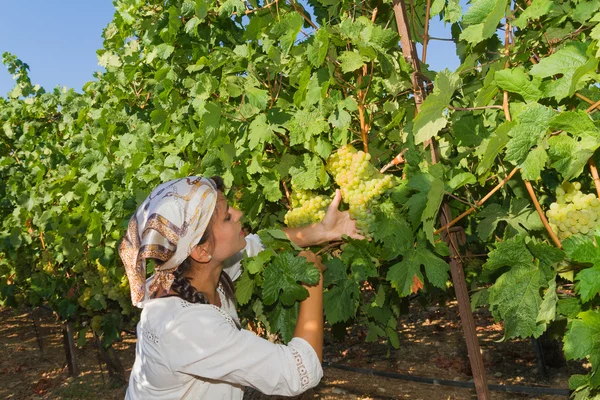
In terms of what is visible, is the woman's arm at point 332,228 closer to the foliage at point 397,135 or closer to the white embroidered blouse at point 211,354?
the foliage at point 397,135

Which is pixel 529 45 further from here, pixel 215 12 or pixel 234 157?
pixel 215 12

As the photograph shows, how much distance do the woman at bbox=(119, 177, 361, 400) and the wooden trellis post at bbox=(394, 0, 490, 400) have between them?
42 cm

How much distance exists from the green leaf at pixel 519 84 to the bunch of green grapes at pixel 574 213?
37cm

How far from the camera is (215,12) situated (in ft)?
13.1

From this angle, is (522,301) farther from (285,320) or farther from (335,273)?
(285,320)

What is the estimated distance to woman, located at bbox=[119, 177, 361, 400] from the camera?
2.14 metres

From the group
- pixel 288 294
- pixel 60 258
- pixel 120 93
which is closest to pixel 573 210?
pixel 288 294

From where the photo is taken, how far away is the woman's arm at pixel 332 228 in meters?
2.63

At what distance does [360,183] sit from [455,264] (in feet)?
1.68

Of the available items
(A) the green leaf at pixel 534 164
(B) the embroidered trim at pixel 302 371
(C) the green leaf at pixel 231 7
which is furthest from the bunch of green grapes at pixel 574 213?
(C) the green leaf at pixel 231 7

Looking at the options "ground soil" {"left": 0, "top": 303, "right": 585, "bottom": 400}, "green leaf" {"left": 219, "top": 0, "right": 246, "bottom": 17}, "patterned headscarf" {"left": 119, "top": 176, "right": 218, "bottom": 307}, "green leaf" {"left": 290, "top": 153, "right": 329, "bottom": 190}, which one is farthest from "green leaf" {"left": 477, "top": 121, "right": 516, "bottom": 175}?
"ground soil" {"left": 0, "top": 303, "right": 585, "bottom": 400}

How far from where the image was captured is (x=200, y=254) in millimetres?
2402

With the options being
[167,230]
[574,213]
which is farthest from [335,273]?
[574,213]

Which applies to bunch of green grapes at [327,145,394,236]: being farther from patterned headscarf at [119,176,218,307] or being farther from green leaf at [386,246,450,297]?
patterned headscarf at [119,176,218,307]
